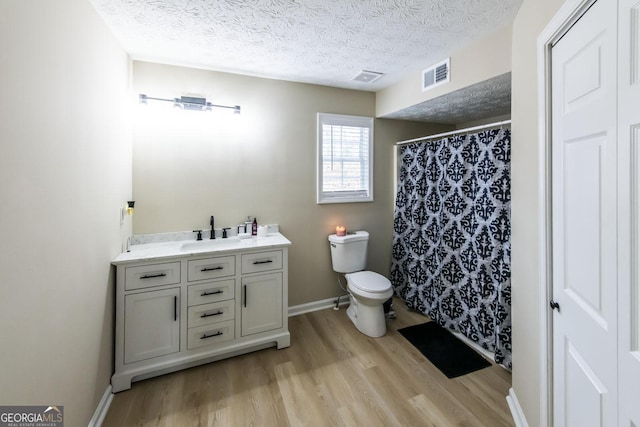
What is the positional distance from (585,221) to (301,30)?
1809 mm

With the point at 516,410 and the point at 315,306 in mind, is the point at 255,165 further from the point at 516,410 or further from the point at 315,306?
the point at 516,410

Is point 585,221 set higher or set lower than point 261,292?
higher

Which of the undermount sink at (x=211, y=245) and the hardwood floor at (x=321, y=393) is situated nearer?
the hardwood floor at (x=321, y=393)

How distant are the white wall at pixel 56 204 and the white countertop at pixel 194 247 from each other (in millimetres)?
192

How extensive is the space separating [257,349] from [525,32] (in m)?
2.72

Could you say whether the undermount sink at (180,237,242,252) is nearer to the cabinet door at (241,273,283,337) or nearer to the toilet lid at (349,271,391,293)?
the cabinet door at (241,273,283,337)

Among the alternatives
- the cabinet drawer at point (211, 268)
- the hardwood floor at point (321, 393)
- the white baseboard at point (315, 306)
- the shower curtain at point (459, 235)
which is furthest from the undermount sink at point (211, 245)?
the shower curtain at point (459, 235)

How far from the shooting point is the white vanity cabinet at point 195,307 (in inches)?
71.2

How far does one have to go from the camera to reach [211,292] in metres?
2.02

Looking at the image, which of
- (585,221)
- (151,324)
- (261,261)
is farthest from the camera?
(261,261)

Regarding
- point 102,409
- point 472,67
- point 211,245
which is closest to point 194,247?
point 211,245

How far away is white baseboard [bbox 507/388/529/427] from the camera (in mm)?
1443

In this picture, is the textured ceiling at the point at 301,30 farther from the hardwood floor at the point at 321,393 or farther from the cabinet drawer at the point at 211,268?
the hardwood floor at the point at 321,393

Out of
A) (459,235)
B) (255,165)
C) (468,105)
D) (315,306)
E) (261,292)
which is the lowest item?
(315,306)
